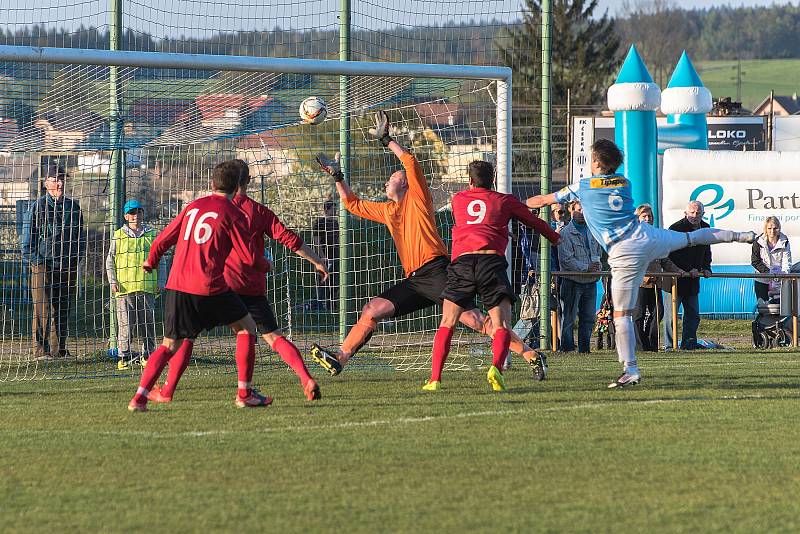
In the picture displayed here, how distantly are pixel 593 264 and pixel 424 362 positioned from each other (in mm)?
3641

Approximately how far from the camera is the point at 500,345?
34.0 feet

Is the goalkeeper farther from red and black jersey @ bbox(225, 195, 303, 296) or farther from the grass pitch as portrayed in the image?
red and black jersey @ bbox(225, 195, 303, 296)

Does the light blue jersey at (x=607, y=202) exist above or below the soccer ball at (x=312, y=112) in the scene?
below

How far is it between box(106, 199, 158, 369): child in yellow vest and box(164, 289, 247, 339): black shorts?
4.09 m

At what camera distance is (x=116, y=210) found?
→ 14.7 m

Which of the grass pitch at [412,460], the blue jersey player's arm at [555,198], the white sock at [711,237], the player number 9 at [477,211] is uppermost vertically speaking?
the blue jersey player's arm at [555,198]

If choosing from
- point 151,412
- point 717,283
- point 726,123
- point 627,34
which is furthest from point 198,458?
point 627,34

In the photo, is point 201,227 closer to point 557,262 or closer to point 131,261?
point 131,261

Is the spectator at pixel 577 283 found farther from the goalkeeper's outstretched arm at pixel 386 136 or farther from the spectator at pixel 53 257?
the spectator at pixel 53 257

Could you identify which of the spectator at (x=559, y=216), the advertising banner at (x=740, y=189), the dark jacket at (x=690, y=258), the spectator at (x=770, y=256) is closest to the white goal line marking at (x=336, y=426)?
the spectator at (x=559, y=216)

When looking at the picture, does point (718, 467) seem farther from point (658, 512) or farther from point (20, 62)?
point (20, 62)

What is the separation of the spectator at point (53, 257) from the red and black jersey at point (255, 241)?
4203 mm

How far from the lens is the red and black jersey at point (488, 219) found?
34.1 ft

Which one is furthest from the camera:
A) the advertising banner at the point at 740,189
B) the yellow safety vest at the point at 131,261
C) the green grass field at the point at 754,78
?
the green grass field at the point at 754,78
